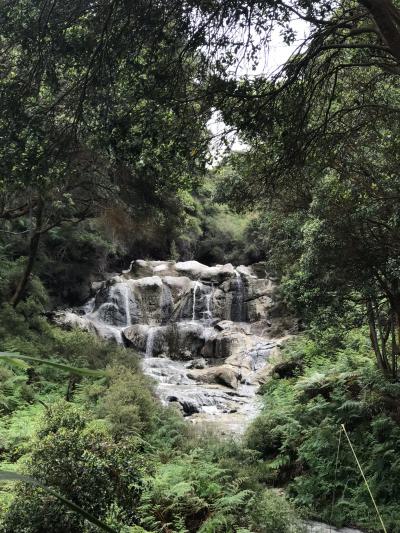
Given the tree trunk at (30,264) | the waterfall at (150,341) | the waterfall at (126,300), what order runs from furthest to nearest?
1. the waterfall at (126,300)
2. the waterfall at (150,341)
3. the tree trunk at (30,264)

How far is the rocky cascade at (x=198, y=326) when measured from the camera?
16.7 metres

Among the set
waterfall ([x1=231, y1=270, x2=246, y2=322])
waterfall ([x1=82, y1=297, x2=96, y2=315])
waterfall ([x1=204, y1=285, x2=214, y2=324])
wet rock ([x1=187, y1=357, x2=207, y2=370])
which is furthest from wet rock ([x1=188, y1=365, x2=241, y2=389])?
waterfall ([x1=82, y1=297, x2=96, y2=315])

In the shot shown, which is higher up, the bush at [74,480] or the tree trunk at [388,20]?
the tree trunk at [388,20]

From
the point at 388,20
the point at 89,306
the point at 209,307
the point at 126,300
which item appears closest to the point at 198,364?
the point at 209,307

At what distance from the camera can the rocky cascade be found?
1666 centimetres

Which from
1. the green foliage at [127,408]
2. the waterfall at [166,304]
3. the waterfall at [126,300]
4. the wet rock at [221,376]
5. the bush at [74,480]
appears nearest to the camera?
the bush at [74,480]

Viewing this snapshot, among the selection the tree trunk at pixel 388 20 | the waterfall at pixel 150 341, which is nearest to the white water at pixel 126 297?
the waterfall at pixel 150 341

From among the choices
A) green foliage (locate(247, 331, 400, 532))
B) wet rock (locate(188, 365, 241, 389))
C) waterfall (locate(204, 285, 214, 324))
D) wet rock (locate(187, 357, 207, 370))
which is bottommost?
green foliage (locate(247, 331, 400, 532))

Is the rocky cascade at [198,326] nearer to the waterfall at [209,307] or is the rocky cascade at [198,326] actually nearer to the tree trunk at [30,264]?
the waterfall at [209,307]

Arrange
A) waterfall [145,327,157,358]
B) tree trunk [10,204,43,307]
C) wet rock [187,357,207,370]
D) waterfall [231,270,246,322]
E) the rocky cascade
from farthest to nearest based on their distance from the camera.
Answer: waterfall [231,270,246,322] → waterfall [145,327,157,358] → wet rock [187,357,207,370] → the rocky cascade → tree trunk [10,204,43,307]

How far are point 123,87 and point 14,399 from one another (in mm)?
7422

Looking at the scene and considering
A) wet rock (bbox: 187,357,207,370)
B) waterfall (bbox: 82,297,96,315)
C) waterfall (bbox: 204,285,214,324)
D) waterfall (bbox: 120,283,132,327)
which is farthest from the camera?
waterfall (bbox: 204,285,214,324)

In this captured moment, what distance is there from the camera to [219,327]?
Result: 24.2 meters

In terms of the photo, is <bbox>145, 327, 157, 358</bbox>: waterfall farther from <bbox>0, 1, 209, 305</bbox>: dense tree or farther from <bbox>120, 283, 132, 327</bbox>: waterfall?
<bbox>0, 1, 209, 305</bbox>: dense tree
